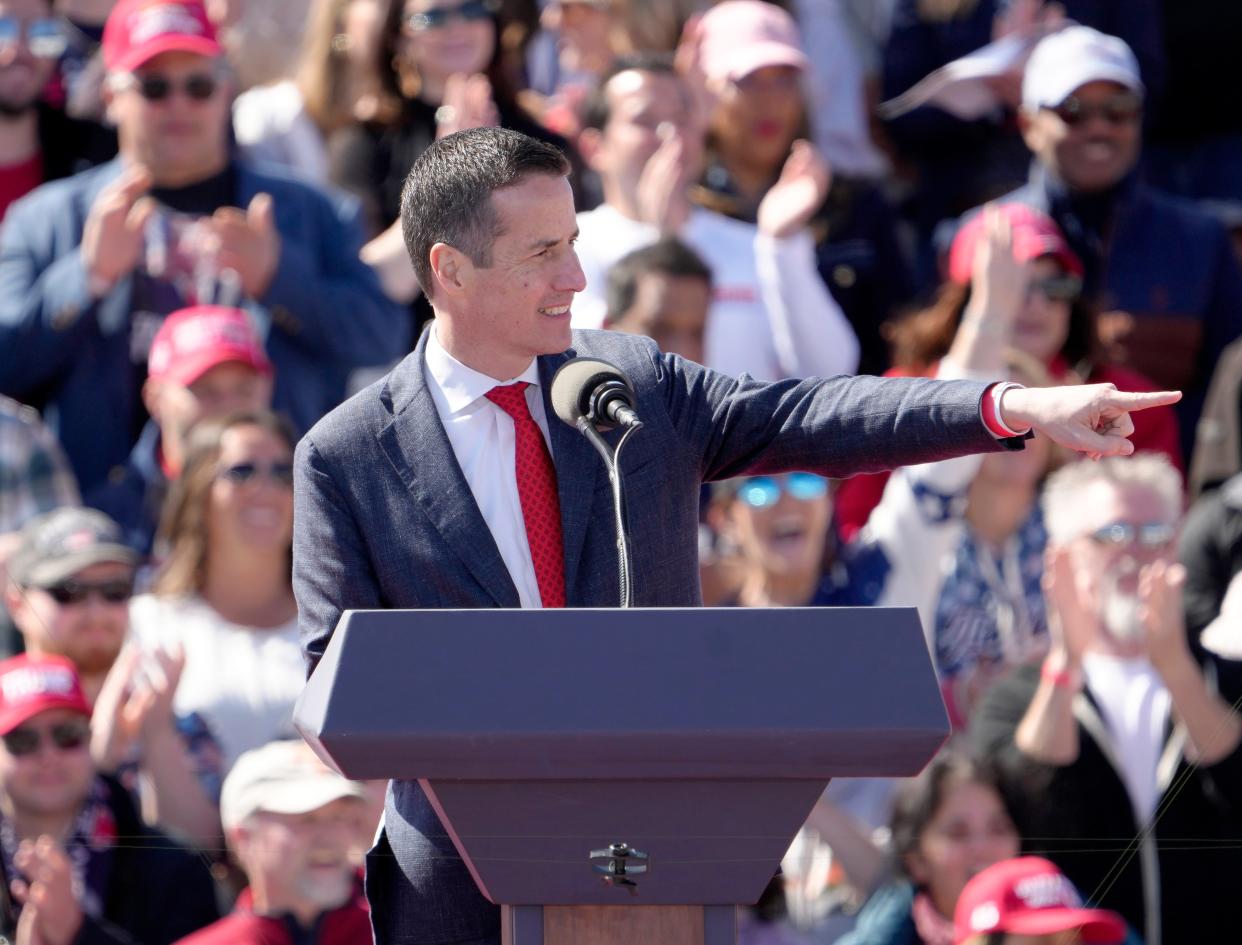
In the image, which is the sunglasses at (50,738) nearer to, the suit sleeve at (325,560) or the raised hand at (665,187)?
the suit sleeve at (325,560)

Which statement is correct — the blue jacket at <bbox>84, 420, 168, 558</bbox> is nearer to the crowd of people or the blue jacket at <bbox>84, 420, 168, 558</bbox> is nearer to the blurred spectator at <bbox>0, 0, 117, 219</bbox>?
the crowd of people

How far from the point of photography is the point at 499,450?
2.82m

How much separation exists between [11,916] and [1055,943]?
1.93 meters

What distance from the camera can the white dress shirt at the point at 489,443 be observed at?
9.05ft

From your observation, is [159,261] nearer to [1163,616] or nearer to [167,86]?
[167,86]

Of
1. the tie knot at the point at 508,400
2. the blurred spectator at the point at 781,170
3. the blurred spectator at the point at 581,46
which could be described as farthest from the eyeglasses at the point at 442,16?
the tie knot at the point at 508,400

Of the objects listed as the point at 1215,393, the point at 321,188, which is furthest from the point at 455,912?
the point at 1215,393

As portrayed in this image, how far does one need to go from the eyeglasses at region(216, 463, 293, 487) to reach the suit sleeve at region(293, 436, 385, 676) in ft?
7.96

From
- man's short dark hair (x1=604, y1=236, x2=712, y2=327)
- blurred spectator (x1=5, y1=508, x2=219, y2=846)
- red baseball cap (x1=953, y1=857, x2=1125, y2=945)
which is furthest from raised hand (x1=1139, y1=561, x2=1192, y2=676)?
blurred spectator (x1=5, y1=508, x2=219, y2=846)

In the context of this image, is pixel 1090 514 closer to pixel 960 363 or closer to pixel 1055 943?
pixel 960 363

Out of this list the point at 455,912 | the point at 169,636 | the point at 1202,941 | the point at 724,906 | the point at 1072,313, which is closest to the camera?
the point at 724,906

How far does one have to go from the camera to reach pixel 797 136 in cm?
639

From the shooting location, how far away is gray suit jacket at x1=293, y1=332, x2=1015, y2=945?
271cm

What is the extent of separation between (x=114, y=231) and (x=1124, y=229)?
293 centimetres
